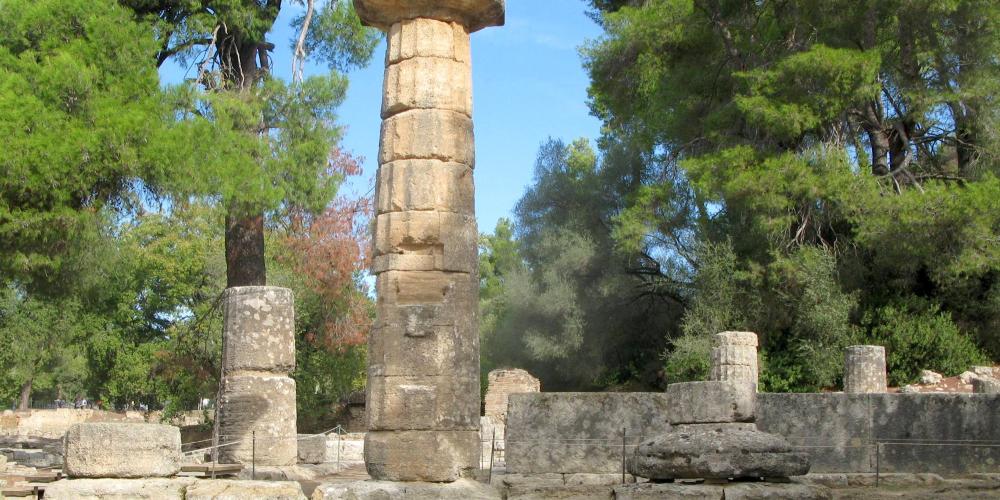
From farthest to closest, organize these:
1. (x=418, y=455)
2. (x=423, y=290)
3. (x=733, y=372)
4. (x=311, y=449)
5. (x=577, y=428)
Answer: (x=311, y=449)
(x=733, y=372)
(x=577, y=428)
(x=423, y=290)
(x=418, y=455)

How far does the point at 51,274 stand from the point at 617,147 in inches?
672

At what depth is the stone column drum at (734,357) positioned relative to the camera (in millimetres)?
16484

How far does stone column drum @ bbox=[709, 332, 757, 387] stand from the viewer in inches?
649

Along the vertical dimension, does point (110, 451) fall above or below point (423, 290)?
below

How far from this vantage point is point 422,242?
9.09 m

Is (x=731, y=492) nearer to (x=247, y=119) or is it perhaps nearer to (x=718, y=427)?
(x=718, y=427)

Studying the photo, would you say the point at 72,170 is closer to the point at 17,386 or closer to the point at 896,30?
the point at 896,30

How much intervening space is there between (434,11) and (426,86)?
2.13ft

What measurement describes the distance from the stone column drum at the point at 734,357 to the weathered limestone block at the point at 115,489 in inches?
364

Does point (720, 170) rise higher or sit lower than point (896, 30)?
lower

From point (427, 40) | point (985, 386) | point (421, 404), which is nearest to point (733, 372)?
point (985, 386)

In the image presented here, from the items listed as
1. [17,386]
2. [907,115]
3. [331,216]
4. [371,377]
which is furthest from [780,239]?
[17,386]

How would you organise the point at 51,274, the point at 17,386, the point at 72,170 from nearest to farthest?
the point at 72,170 → the point at 51,274 → the point at 17,386

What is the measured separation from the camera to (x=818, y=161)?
22969 millimetres
